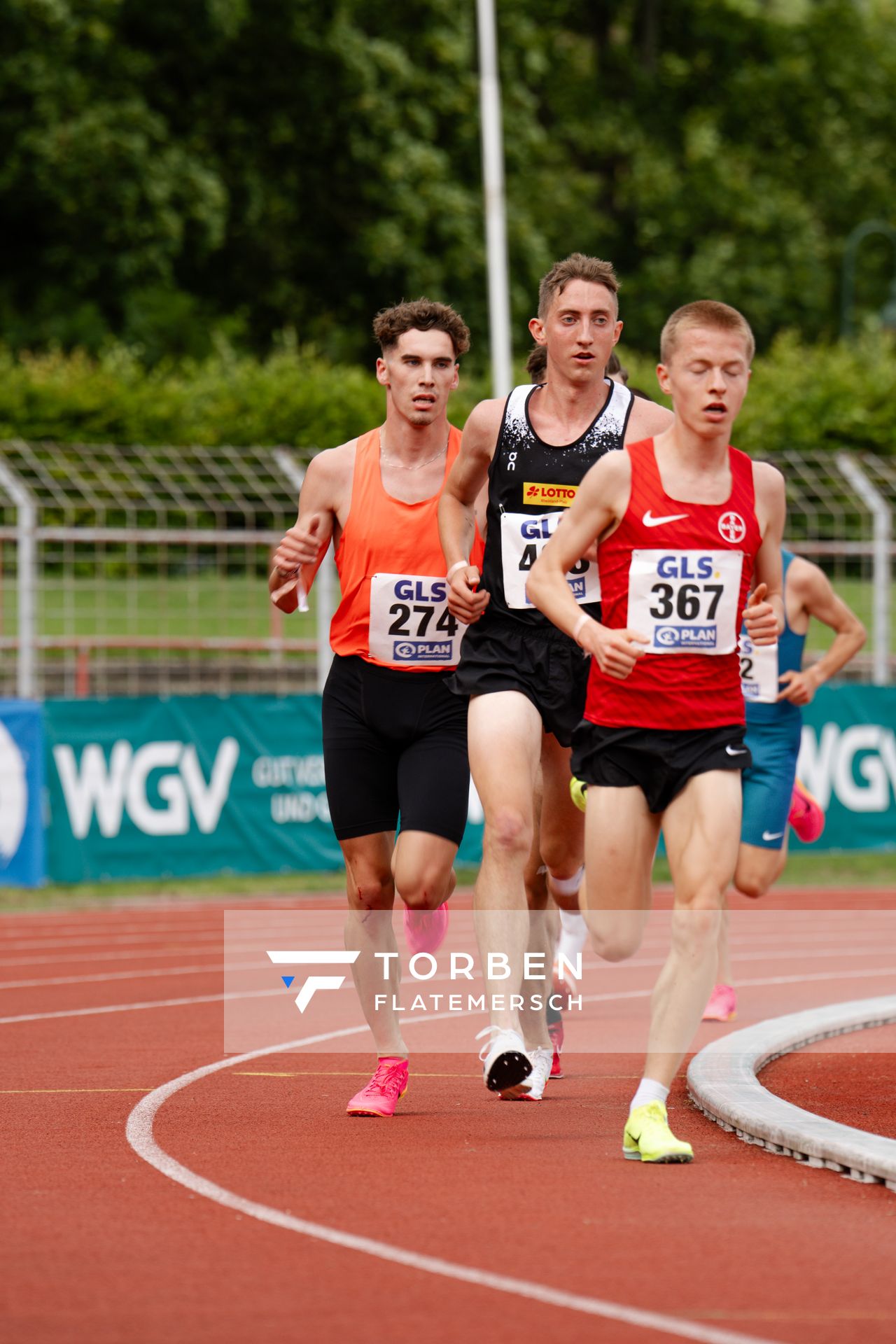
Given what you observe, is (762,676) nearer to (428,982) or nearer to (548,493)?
(428,982)

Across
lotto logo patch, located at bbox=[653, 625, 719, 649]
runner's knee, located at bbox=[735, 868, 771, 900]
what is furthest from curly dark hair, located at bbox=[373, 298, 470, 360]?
runner's knee, located at bbox=[735, 868, 771, 900]

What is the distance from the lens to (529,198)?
43781 millimetres

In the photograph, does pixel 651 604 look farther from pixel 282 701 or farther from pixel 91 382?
pixel 91 382

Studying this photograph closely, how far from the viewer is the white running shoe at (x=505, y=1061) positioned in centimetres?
647

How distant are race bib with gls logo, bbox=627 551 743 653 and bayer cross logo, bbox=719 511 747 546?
0.05m

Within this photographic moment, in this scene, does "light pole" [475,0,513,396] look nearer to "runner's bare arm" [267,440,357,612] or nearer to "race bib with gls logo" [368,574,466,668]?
"runner's bare arm" [267,440,357,612]

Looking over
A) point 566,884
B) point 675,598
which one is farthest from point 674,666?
point 566,884

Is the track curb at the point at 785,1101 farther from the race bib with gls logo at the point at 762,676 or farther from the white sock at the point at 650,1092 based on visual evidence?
the race bib with gls logo at the point at 762,676

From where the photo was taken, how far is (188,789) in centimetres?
1739

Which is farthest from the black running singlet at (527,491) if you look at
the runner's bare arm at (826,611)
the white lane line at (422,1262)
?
the runner's bare arm at (826,611)

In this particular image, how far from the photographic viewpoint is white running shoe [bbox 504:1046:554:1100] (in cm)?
748

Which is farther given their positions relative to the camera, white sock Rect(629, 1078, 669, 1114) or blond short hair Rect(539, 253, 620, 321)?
blond short hair Rect(539, 253, 620, 321)

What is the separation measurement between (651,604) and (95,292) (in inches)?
1257

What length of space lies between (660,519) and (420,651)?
1338 mm
